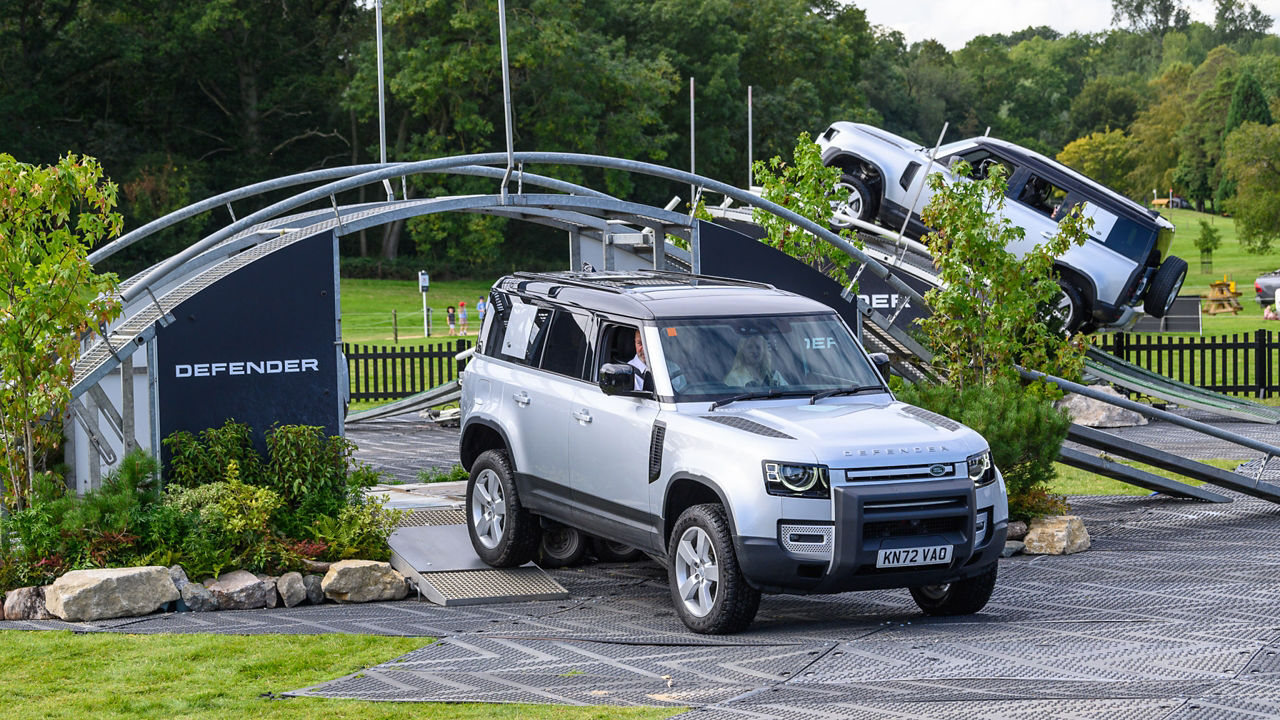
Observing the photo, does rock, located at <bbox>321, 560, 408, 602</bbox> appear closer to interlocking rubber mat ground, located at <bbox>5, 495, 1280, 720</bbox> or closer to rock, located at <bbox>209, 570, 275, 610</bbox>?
interlocking rubber mat ground, located at <bbox>5, 495, 1280, 720</bbox>

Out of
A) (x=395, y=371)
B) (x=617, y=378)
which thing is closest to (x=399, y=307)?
(x=395, y=371)

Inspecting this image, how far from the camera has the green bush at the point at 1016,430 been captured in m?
11.5

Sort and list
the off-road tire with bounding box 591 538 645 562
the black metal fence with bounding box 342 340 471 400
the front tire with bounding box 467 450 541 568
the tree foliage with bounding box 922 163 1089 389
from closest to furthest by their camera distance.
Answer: the front tire with bounding box 467 450 541 568, the off-road tire with bounding box 591 538 645 562, the tree foliage with bounding box 922 163 1089 389, the black metal fence with bounding box 342 340 471 400

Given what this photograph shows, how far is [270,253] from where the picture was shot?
10.6m

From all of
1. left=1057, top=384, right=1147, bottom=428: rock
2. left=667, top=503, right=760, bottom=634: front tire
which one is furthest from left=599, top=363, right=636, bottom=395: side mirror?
left=1057, top=384, right=1147, bottom=428: rock

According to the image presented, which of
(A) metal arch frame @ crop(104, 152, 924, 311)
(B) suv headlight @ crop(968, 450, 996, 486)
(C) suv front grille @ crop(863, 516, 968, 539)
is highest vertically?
(A) metal arch frame @ crop(104, 152, 924, 311)

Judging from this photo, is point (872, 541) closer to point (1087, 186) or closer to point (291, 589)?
point (291, 589)

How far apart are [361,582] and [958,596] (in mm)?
3935

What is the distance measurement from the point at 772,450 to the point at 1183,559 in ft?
15.6

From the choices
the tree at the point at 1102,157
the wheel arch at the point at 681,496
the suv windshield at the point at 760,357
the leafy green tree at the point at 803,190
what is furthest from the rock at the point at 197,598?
the tree at the point at 1102,157

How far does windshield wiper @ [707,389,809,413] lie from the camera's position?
28.9 feet

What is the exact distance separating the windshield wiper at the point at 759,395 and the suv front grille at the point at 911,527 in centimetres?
127

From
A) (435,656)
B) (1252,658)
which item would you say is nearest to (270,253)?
(435,656)

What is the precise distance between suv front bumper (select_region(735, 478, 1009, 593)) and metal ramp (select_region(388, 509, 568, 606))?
7.15 ft
